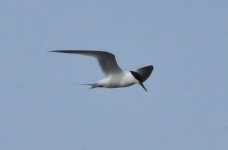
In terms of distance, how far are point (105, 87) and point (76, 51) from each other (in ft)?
6.26

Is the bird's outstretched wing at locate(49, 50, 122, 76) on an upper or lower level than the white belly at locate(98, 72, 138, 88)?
upper

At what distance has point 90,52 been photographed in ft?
59.2

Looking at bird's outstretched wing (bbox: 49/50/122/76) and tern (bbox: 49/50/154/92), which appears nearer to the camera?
bird's outstretched wing (bbox: 49/50/122/76)

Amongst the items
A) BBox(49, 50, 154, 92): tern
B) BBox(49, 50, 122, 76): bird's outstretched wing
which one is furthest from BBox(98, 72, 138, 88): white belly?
BBox(49, 50, 122, 76): bird's outstretched wing

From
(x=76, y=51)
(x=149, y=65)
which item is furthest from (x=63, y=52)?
(x=149, y=65)

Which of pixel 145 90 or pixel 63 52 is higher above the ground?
pixel 63 52

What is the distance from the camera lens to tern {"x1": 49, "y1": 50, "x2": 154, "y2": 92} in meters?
18.5

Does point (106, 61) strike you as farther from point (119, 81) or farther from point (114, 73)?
point (119, 81)

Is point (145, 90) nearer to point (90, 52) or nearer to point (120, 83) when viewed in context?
point (120, 83)

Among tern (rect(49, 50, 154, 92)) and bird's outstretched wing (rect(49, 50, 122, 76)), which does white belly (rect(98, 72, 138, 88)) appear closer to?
tern (rect(49, 50, 154, 92))

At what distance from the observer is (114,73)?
18953 mm

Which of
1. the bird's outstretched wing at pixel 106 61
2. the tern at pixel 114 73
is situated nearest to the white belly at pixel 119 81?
the tern at pixel 114 73

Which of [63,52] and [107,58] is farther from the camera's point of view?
[107,58]

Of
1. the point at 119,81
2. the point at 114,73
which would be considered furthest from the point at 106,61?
the point at 119,81
